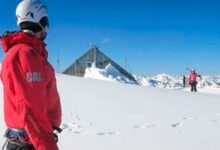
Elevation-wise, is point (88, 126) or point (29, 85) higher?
point (29, 85)

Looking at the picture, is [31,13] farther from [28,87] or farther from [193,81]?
[193,81]

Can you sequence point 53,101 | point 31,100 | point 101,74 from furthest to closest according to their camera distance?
point 101,74 < point 53,101 < point 31,100

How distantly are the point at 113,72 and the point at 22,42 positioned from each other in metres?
38.8

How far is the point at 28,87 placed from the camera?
2.65 meters

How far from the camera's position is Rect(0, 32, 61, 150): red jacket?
8.68 ft

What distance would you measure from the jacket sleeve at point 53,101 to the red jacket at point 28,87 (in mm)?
26

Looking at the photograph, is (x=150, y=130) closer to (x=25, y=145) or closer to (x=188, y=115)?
(x=188, y=115)

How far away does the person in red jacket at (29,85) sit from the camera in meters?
2.65

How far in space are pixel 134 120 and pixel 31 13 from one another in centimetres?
735

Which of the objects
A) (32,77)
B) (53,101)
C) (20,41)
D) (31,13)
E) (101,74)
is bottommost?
(53,101)

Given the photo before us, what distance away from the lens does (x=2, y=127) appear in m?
8.89

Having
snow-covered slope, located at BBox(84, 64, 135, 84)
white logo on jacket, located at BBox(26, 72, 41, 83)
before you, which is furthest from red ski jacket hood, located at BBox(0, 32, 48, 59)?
snow-covered slope, located at BBox(84, 64, 135, 84)

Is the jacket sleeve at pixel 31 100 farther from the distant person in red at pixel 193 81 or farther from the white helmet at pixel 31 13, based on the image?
the distant person in red at pixel 193 81

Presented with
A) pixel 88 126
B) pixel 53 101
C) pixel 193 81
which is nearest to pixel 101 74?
pixel 193 81
